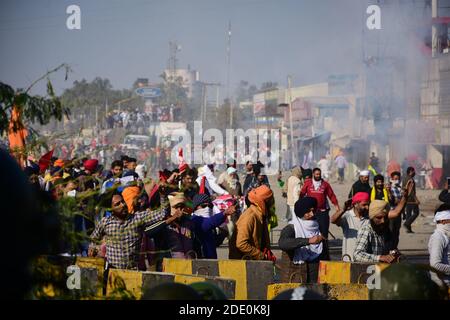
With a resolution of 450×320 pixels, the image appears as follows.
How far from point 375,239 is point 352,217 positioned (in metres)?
1.42

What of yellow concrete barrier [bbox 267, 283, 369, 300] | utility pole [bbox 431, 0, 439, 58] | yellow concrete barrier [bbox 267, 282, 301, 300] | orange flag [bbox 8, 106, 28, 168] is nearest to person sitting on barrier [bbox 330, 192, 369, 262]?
yellow concrete barrier [bbox 267, 283, 369, 300]

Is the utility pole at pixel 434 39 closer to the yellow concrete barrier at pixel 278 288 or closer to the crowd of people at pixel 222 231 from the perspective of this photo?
the crowd of people at pixel 222 231

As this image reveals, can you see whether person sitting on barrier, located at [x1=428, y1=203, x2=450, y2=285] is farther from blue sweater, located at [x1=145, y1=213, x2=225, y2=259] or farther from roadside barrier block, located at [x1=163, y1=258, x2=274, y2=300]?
blue sweater, located at [x1=145, y1=213, x2=225, y2=259]

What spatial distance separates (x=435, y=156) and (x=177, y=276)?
120 feet

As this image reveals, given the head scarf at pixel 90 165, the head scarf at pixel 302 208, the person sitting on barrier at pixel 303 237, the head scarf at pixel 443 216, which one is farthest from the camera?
the head scarf at pixel 90 165

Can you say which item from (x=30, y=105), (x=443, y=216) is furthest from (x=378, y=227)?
(x=30, y=105)

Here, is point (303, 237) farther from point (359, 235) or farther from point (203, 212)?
point (203, 212)

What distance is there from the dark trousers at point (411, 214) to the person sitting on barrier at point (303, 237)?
10.00m

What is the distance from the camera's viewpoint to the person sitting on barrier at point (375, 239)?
26.3ft

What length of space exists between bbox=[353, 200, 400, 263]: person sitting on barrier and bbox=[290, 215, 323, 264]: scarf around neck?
378 millimetres

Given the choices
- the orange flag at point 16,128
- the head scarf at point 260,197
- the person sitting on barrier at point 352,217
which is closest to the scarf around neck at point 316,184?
the person sitting on barrier at point 352,217

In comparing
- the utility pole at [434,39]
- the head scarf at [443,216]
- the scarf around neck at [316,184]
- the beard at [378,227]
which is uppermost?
the utility pole at [434,39]

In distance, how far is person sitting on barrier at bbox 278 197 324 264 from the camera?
821 cm
